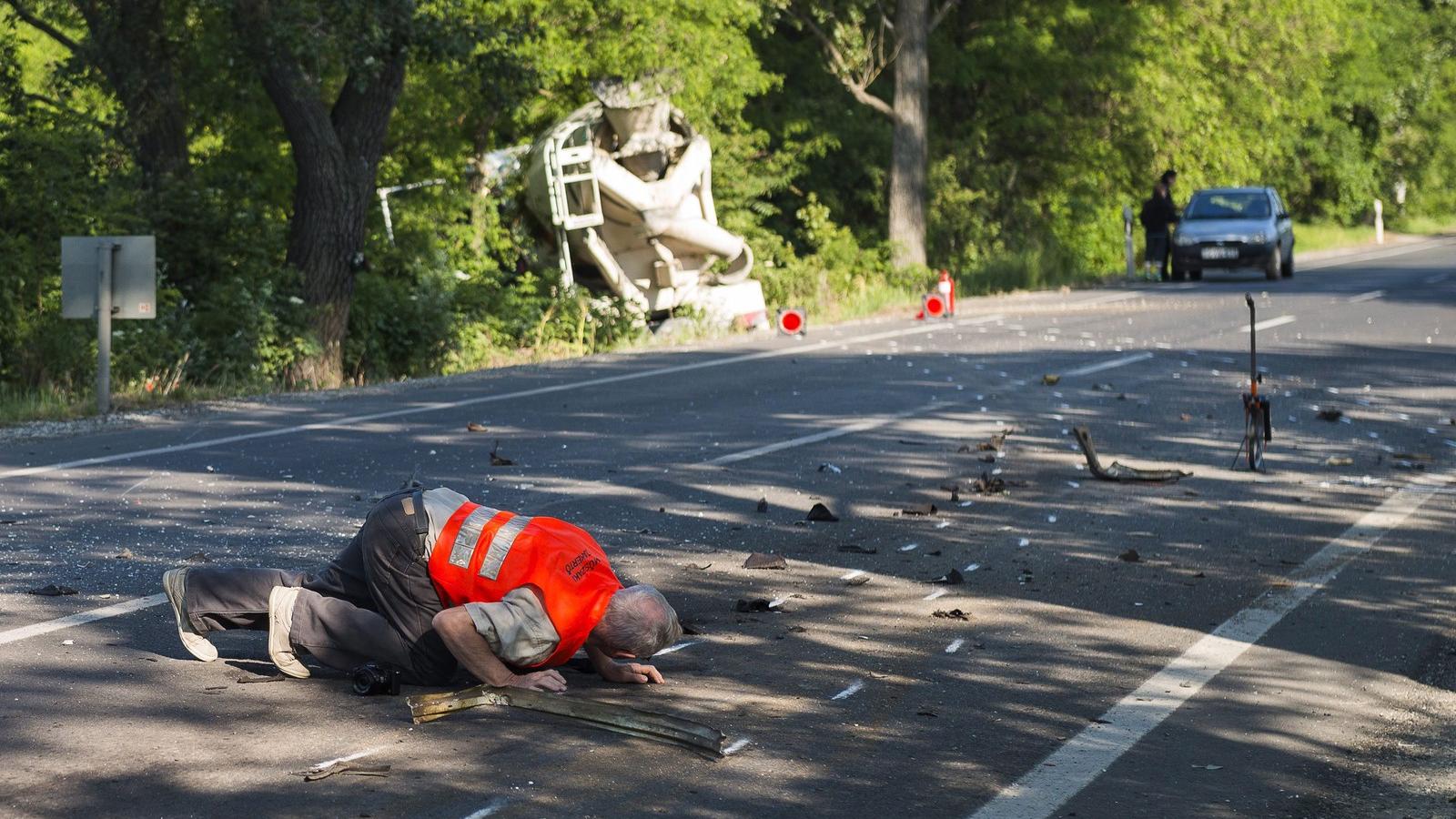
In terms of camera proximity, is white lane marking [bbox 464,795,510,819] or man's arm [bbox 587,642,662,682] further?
man's arm [bbox 587,642,662,682]

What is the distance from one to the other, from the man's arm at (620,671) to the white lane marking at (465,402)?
19.1ft

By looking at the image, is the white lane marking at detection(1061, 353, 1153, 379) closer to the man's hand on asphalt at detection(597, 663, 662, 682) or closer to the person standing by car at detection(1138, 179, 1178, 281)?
the man's hand on asphalt at detection(597, 663, 662, 682)

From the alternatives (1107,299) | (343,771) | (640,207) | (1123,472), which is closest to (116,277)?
(1123,472)

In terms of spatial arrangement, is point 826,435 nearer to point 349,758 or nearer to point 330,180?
point 349,758

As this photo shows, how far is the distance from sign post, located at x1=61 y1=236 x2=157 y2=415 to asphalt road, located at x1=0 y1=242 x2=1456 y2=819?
3.32ft

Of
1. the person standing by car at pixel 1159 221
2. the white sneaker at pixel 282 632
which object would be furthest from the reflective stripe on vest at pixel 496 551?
the person standing by car at pixel 1159 221

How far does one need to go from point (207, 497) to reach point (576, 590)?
15.0ft

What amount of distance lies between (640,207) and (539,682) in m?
20.9

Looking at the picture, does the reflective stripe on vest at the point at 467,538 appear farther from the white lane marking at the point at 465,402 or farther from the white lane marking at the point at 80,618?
the white lane marking at the point at 465,402

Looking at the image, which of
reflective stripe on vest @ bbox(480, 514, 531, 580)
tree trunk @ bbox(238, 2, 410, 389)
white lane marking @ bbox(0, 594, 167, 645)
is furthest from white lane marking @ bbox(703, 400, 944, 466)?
tree trunk @ bbox(238, 2, 410, 389)

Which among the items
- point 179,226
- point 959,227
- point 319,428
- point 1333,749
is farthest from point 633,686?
point 959,227

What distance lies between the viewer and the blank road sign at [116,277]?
1424 cm

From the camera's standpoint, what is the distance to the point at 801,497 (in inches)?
392

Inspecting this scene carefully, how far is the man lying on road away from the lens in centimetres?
572
